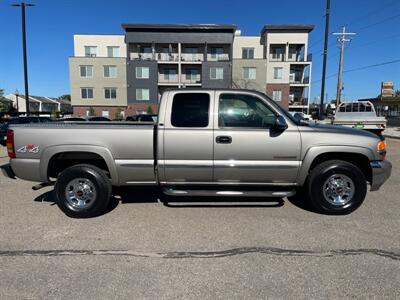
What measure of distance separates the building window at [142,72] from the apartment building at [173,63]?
5 centimetres

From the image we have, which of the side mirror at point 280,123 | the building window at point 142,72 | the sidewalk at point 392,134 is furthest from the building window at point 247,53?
the side mirror at point 280,123

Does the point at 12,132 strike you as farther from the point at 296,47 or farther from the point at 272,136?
the point at 296,47

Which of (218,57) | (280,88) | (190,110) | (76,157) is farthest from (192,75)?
(76,157)

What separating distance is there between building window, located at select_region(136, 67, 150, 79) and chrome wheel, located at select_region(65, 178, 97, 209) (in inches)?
1520

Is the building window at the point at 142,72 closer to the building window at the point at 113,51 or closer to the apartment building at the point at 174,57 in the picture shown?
the apartment building at the point at 174,57

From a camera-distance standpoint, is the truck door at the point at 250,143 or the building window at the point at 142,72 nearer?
the truck door at the point at 250,143

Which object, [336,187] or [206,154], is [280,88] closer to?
[336,187]

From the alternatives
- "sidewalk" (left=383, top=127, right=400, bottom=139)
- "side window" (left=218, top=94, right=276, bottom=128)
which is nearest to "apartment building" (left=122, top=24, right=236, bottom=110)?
"sidewalk" (left=383, top=127, right=400, bottom=139)

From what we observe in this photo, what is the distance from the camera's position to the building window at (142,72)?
135ft

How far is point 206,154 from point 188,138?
1.20 feet

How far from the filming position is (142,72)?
1624 inches

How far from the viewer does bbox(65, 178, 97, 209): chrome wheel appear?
15.1 feet

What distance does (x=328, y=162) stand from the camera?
4.61 meters

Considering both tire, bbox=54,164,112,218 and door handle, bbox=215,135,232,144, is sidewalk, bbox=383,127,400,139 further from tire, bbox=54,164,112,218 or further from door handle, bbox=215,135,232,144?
tire, bbox=54,164,112,218
